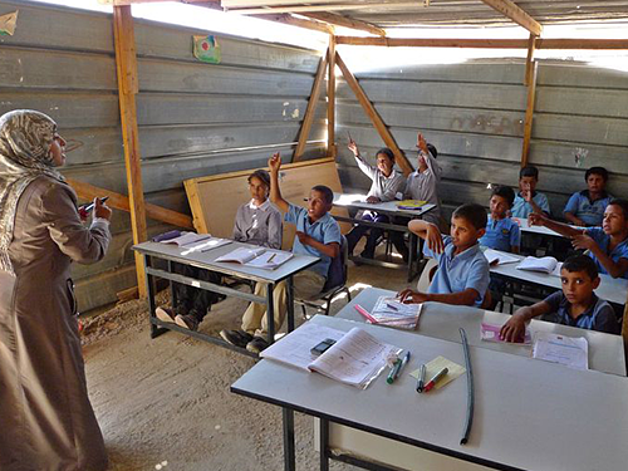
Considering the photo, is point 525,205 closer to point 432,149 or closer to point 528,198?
point 528,198

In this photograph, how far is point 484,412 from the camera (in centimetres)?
147

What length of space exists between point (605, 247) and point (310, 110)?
3851 millimetres

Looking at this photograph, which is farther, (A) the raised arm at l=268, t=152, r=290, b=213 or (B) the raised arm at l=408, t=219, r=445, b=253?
(A) the raised arm at l=268, t=152, r=290, b=213

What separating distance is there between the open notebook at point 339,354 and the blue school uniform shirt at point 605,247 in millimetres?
2127

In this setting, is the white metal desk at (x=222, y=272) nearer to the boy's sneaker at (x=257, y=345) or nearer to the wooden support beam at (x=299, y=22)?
the boy's sneaker at (x=257, y=345)

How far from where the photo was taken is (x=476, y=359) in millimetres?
1791

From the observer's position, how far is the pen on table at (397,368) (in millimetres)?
1630

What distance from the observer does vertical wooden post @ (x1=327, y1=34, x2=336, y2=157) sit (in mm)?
6289

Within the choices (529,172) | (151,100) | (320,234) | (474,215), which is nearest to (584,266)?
(474,215)

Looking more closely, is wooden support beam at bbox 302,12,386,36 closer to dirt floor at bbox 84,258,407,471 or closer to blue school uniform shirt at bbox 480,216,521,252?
blue school uniform shirt at bbox 480,216,521,252

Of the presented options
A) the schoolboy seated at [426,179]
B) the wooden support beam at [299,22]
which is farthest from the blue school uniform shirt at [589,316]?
the wooden support beam at [299,22]

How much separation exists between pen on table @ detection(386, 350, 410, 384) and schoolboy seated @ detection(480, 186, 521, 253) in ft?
7.81

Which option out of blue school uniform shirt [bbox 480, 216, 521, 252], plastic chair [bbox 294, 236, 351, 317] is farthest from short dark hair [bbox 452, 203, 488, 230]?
blue school uniform shirt [bbox 480, 216, 521, 252]

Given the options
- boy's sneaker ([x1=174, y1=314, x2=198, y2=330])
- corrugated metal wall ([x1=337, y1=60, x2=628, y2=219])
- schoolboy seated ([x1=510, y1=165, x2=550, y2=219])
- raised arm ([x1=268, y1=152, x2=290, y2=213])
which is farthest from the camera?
corrugated metal wall ([x1=337, y1=60, x2=628, y2=219])
